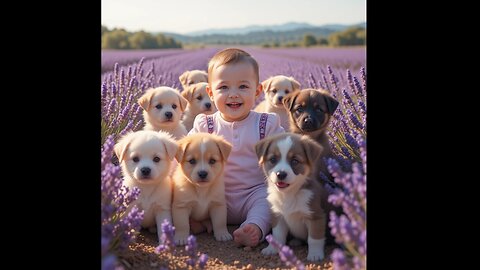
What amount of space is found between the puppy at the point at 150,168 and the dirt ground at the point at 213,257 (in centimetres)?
18

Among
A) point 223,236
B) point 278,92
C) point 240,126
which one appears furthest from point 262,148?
point 278,92

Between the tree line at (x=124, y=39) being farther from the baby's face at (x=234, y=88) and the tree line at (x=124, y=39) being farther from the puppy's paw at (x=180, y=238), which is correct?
the puppy's paw at (x=180, y=238)

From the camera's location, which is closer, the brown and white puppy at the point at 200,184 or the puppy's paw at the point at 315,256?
the puppy's paw at the point at 315,256

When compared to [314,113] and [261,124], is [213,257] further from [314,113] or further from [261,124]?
[314,113]

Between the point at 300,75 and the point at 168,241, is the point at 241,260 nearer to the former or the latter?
the point at 168,241

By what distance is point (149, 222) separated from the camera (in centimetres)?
321

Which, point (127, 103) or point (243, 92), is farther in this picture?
point (127, 103)

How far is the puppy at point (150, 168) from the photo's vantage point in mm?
3055

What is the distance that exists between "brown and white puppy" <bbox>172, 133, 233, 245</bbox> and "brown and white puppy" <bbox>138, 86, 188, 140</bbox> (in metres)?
1.27

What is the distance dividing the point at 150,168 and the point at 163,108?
1.59m

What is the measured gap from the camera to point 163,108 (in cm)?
452

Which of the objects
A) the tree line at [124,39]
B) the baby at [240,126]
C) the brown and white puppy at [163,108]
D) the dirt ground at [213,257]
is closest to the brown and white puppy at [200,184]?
the dirt ground at [213,257]
